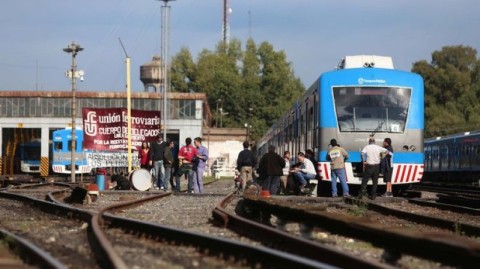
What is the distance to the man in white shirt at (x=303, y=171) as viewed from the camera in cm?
2217

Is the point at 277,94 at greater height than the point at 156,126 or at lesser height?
greater

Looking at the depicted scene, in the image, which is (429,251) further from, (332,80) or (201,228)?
(332,80)

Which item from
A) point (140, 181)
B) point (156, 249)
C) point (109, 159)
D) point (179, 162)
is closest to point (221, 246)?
point (156, 249)

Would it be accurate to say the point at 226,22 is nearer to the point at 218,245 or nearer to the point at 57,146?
the point at 57,146

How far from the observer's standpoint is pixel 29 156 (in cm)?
6275

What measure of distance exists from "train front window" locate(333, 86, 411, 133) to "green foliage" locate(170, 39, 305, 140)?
90178mm

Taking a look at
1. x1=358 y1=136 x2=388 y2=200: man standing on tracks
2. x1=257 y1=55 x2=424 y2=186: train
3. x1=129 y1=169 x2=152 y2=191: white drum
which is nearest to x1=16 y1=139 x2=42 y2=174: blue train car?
x1=129 y1=169 x2=152 y2=191: white drum

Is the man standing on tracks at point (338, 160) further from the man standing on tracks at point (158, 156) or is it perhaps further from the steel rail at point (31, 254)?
the steel rail at point (31, 254)

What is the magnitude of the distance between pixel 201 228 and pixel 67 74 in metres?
38.6

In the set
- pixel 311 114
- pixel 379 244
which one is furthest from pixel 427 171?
pixel 379 244

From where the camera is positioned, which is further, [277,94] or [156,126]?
[277,94]

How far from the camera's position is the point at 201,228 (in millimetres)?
11852

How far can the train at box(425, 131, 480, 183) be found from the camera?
43.0 m

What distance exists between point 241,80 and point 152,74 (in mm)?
12038
